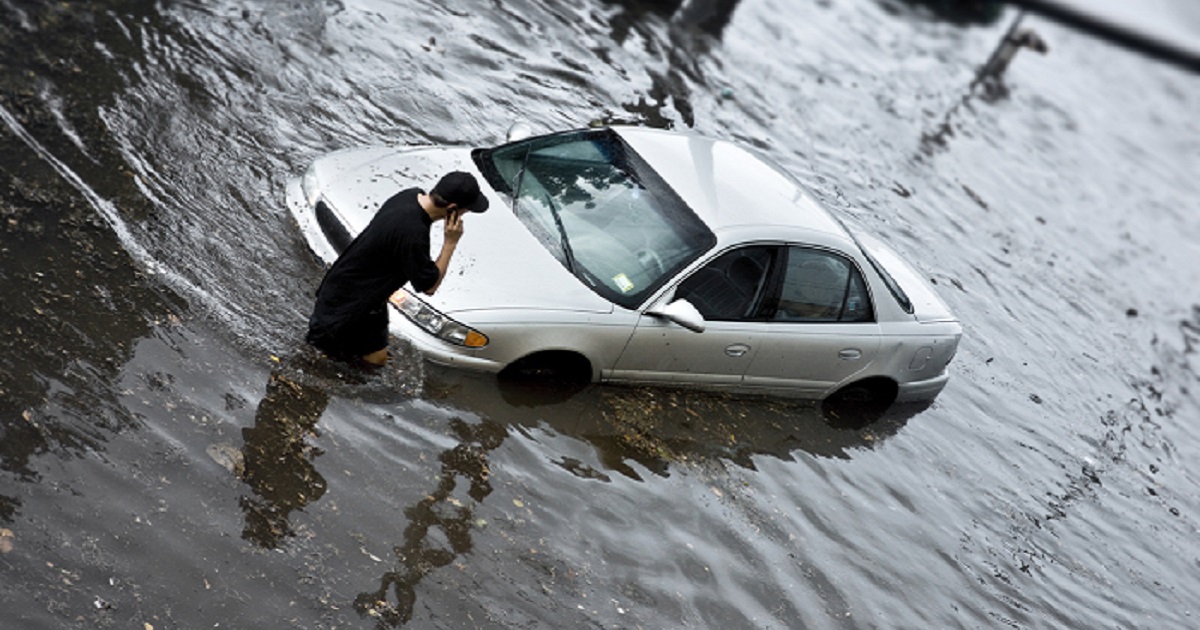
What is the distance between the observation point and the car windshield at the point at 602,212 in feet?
24.9

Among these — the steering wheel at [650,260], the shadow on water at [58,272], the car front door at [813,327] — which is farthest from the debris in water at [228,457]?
the car front door at [813,327]

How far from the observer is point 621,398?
7957mm

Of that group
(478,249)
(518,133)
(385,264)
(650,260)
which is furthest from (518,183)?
(385,264)

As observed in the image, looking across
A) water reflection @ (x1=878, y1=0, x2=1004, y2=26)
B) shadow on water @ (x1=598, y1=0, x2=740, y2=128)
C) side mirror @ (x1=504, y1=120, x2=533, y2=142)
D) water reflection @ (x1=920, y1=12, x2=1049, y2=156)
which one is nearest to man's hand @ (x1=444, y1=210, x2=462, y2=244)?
side mirror @ (x1=504, y1=120, x2=533, y2=142)

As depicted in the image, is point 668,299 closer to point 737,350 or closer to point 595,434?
point 737,350

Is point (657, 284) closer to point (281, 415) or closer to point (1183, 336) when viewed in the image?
point (281, 415)

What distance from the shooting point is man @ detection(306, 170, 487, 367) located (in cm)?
618

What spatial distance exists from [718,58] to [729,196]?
26.7 ft

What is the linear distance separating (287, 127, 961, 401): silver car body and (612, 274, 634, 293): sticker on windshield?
131 millimetres

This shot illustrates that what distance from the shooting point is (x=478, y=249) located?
24.1 ft

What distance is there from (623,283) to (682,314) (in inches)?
17.5

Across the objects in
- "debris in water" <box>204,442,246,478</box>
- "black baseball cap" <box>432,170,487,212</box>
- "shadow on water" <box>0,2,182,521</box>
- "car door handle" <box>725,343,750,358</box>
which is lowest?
"shadow on water" <box>0,2,182,521</box>

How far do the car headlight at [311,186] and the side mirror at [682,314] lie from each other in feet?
7.79

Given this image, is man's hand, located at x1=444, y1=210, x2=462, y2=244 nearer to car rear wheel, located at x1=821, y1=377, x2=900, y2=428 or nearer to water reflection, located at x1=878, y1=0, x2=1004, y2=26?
car rear wheel, located at x1=821, y1=377, x2=900, y2=428
